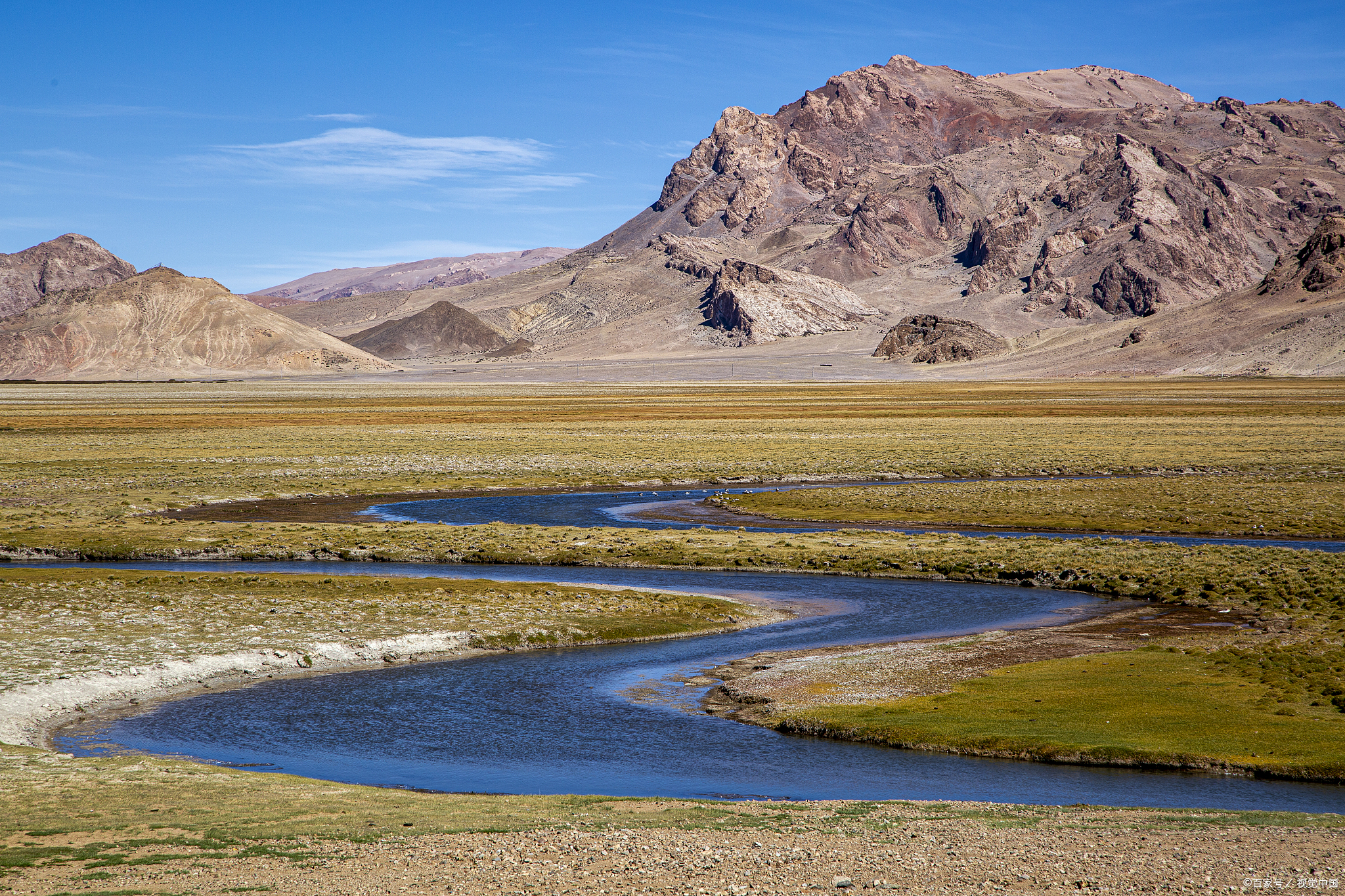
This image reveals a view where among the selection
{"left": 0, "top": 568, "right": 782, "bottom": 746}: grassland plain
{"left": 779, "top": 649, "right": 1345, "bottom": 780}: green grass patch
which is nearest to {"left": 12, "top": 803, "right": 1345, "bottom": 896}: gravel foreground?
{"left": 779, "top": 649, "right": 1345, "bottom": 780}: green grass patch

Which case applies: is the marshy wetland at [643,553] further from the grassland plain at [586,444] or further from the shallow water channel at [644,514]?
the shallow water channel at [644,514]

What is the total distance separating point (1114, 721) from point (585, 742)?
29.4ft

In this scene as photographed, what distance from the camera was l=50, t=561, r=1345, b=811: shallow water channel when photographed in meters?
16.4

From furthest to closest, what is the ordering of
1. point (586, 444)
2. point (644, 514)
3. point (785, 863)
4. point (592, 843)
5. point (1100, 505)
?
1. point (586, 444)
2. point (644, 514)
3. point (1100, 505)
4. point (592, 843)
5. point (785, 863)

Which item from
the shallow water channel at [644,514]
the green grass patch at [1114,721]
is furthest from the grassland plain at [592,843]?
the shallow water channel at [644,514]

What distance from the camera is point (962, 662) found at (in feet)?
76.8

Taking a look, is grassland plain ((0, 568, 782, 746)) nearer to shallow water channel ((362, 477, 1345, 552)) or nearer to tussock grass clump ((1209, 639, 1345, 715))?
tussock grass clump ((1209, 639, 1345, 715))

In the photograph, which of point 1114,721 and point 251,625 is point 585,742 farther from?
point 251,625

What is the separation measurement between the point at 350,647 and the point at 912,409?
10878 centimetres

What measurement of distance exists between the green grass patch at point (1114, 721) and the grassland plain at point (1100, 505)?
73.8 ft

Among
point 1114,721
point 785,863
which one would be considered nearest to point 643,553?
point 1114,721

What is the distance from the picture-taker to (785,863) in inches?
472

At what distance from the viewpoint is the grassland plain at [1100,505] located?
1699 inches

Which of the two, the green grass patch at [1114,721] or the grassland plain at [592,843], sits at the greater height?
the grassland plain at [592,843]
